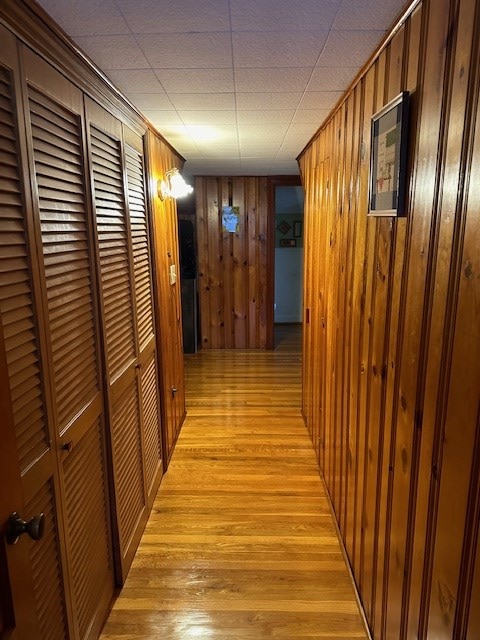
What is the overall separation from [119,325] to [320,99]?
1.43 m

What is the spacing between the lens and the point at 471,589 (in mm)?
855

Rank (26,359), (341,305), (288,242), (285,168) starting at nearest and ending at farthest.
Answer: (26,359), (341,305), (285,168), (288,242)

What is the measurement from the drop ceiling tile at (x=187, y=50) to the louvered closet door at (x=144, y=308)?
0.59m

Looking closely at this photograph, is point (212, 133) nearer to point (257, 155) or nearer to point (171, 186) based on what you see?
point (171, 186)

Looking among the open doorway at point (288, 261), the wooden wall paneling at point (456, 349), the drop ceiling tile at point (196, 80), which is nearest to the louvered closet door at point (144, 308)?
the drop ceiling tile at point (196, 80)

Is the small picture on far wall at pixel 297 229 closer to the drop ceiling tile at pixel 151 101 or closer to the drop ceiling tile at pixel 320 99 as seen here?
the drop ceiling tile at pixel 320 99

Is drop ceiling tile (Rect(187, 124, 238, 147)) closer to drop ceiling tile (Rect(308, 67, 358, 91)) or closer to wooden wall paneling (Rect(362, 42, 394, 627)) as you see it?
drop ceiling tile (Rect(308, 67, 358, 91))

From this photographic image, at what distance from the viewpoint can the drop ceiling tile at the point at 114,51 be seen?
1.33m

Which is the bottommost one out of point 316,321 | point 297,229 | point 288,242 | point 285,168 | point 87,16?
point 316,321

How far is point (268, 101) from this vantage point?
2.02 metres

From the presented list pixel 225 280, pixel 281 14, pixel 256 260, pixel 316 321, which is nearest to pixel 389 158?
pixel 281 14

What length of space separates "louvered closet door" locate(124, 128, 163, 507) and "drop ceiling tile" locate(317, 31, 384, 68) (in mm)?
1012

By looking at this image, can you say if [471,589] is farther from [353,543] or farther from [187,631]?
[187,631]

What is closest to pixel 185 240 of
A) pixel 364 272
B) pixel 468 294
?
pixel 364 272
